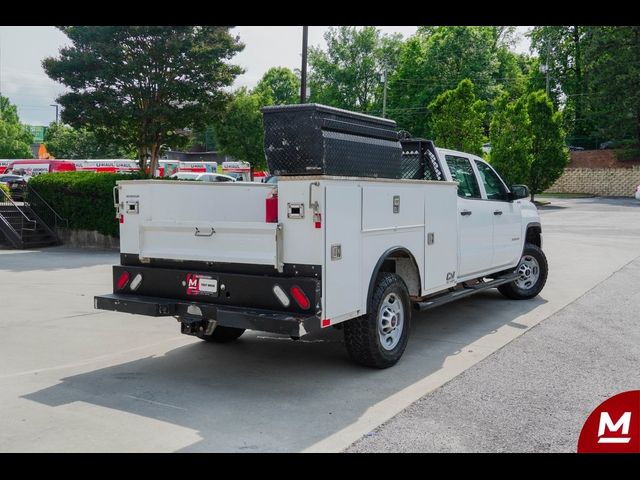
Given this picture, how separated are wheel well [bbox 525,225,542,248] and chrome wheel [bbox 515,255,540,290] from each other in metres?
0.35

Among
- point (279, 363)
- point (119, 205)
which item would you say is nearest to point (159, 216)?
point (119, 205)

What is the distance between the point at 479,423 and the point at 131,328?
15.4 feet

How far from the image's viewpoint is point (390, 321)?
20.2ft

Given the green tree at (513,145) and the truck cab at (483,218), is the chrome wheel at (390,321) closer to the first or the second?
the truck cab at (483,218)

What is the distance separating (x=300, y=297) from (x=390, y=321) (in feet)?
4.02

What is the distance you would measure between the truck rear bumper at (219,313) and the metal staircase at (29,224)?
42.3 ft

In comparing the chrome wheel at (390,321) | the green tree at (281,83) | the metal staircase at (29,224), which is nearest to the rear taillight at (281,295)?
the chrome wheel at (390,321)

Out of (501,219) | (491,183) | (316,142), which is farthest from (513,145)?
(316,142)

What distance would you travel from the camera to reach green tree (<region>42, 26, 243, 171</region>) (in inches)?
791

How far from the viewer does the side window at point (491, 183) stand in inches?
346

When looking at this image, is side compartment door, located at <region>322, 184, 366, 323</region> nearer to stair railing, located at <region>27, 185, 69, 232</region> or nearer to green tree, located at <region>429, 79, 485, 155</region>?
stair railing, located at <region>27, 185, 69, 232</region>

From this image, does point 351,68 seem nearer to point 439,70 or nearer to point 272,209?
point 439,70

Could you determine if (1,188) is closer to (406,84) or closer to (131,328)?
(131,328)
